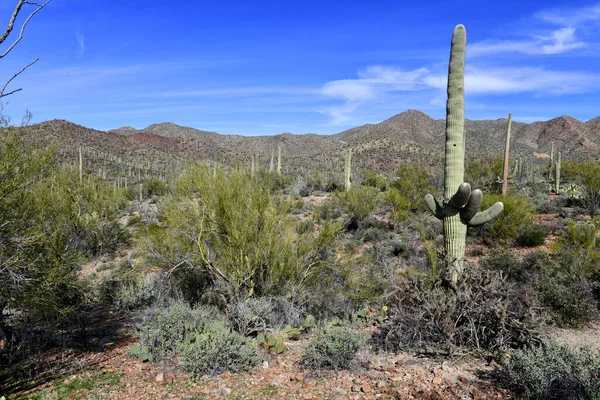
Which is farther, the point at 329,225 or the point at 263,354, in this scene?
the point at 329,225

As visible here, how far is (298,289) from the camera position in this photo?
27.5 feet

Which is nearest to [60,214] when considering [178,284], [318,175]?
[178,284]

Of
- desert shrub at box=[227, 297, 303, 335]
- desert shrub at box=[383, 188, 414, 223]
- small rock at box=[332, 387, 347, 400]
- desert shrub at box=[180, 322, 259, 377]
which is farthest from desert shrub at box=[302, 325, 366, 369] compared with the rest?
desert shrub at box=[383, 188, 414, 223]

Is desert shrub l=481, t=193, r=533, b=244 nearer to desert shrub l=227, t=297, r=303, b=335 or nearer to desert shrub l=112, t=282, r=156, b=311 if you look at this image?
desert shrub l=227, t=297, r=303, b=335

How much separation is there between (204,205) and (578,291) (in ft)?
25.9

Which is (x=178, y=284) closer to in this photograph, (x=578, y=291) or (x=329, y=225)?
(x=329, y=225)

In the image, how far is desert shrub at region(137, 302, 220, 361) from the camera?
6.55 m

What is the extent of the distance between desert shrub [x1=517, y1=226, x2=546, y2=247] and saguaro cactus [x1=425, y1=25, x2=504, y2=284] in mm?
9073

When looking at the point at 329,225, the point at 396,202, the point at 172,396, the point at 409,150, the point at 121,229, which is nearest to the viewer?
the point at 172,396

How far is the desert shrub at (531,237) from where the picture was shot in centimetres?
1445

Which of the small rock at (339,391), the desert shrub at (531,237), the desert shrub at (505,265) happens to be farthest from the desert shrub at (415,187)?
the small rock at (339,391)

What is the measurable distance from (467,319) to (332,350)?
231 cm

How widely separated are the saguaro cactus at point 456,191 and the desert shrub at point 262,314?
3150mm

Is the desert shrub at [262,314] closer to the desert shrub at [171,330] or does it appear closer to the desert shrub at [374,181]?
the desert shrub at [171,330]
